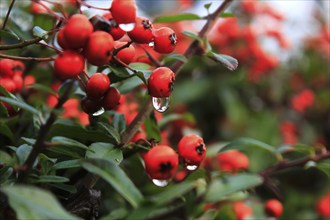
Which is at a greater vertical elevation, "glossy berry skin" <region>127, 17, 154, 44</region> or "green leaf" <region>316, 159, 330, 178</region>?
"glossy berry skin" <region>127, 17, 154, 44</region>

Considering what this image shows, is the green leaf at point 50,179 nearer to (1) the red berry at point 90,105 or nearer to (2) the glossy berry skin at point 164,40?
(1) the red berry at point 90,105

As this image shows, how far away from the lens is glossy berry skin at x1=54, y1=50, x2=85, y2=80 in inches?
35.9

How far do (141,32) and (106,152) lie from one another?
0.86 ft

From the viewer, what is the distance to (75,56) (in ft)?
3.04

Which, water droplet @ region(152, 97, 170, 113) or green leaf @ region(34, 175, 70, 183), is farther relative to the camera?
water droplet @ region(152, 97, 170, 113)

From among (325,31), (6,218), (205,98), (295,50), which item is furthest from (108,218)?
(325,31)

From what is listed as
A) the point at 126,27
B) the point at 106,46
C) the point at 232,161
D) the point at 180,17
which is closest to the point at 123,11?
the point at 126,27

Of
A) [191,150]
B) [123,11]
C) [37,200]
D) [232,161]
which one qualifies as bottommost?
[232,161]

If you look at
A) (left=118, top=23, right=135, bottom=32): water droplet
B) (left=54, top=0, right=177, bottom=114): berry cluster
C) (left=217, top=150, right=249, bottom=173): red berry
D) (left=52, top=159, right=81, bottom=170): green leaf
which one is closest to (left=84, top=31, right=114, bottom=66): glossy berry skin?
(left=54, top=0, right=177, bottom=114): berry cluster

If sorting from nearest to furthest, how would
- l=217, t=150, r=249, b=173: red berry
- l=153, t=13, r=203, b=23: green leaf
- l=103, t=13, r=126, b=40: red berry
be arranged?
l=103, t=13, r=126, b=40: red berry < l=153, t=13, r=203, b=23: green leaf < l=217, t=150, r=249, b=173: red berry

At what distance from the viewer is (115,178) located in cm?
91

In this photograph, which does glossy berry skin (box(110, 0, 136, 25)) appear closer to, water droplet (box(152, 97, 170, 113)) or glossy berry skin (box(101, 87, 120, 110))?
glossy berry skin (box(101, 87, 120, 110))

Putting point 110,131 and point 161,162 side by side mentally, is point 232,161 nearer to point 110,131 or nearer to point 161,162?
point 110,131

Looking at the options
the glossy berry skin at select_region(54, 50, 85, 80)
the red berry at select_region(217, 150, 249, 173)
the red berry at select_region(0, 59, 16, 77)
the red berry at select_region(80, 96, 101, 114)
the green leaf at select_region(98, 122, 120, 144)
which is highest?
the glossy berry skin at select_region(54, 50, 85, 80)
